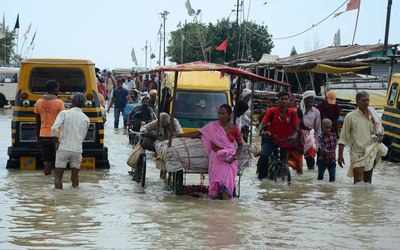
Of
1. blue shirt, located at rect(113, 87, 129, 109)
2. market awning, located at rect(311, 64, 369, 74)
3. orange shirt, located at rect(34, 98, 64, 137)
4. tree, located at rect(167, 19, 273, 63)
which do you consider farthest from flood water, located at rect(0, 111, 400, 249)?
tree, located at rect(167, 19, 273, 63)

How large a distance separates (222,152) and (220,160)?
0.13 meters

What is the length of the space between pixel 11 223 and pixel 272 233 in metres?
3.00

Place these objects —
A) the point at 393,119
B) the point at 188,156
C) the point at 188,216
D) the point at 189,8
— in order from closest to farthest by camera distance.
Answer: the point at 188,216 < the point at 188,156 < the point at 393,119 < the point at 189,8

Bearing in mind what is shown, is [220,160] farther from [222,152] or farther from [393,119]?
[393,119]

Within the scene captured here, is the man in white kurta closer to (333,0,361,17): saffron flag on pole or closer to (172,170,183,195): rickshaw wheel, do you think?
(172,170,183,195): rickshaw wheel

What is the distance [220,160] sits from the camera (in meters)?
12.3

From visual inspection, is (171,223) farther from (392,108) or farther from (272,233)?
(392,108)

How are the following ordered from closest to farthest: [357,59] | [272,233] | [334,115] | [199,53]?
[272,233] → [334,115] → [357,59] → [199,53]

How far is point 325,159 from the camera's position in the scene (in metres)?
15.4

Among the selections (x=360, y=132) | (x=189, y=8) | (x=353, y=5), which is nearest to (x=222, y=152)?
(x=360, y=132)

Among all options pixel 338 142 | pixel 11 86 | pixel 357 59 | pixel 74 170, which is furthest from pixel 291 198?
pixel 11 86

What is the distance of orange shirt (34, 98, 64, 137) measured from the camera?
1440cm

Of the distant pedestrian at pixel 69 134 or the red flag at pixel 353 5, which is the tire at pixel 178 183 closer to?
the distant pedestrian at pixel 69 134

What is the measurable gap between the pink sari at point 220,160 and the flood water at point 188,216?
0.24m
